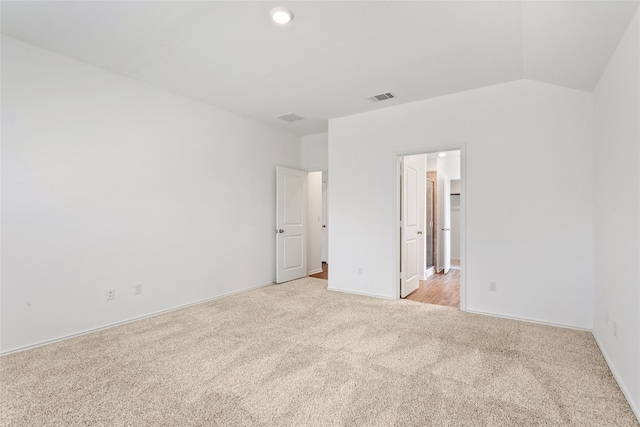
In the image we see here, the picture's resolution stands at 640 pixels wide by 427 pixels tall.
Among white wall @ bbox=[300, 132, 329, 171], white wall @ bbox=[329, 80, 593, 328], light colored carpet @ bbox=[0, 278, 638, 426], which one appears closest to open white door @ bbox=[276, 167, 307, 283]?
white wall @ bbox=[300, 132, 329, 171]

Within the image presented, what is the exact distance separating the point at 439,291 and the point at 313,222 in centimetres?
276

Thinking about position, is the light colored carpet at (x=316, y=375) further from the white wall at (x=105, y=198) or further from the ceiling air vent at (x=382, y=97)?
the ceiling air vent at (x=382, y=97)

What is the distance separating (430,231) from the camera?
6195 mm

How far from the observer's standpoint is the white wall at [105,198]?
2668 mm

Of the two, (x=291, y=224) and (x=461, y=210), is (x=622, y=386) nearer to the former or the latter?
(x=461, y=210)

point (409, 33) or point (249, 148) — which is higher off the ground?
point (409, 33)

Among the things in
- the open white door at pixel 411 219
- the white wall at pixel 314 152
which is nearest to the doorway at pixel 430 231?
the open white door at pixel 411 219

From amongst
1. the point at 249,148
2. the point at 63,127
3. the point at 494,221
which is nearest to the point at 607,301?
the point at 494,221

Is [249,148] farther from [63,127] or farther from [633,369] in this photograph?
[633,369]

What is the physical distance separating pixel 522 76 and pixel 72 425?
15.3ft

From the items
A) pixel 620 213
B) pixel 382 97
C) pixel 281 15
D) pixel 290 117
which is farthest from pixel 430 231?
pixel 281 15

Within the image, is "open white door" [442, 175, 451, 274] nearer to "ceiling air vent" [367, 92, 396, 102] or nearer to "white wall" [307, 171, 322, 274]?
"white wall" [307, 171, 322, 274]

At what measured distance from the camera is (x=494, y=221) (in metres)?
3.51

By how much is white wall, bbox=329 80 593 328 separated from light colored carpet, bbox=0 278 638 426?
0.42 m
